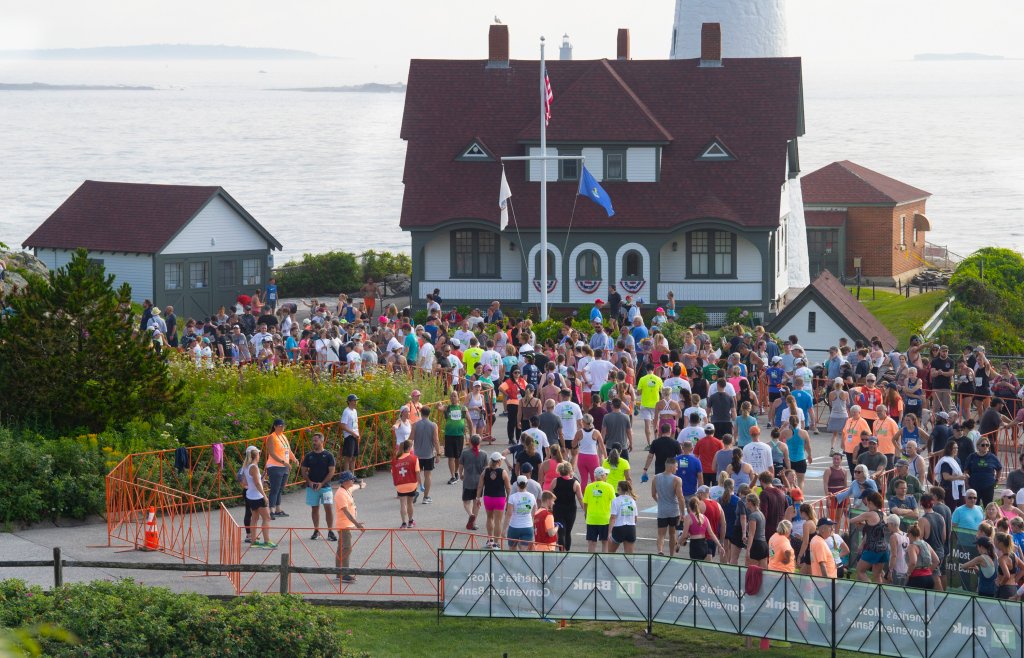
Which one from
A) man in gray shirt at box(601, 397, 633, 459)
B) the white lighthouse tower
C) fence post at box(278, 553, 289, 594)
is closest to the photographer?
fence post at box(278, 553, 289, 594)

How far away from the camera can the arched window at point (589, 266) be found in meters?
46.0

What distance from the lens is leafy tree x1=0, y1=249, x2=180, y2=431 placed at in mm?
24516

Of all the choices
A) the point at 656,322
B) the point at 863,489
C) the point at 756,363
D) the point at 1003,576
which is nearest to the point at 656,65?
the point at 656,322

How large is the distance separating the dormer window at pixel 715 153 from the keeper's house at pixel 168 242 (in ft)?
45.7

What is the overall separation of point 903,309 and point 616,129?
11342mm

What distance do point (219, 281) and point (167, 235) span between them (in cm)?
246

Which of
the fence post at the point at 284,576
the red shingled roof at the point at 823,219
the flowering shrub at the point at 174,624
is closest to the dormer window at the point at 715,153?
the red shingled roof at the point at 823,219

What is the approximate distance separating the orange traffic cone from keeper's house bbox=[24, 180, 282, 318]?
25.1 m

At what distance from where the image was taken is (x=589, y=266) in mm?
46094

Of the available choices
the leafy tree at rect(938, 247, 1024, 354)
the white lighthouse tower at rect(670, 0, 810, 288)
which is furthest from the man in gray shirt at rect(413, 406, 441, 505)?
the white lighthouse tower at rect(670, 0, 810, 288)

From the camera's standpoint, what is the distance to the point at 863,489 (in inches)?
764

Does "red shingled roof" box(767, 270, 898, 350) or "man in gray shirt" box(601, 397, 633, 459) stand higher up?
"red shingled roof" box(767, 270, 898, 350)

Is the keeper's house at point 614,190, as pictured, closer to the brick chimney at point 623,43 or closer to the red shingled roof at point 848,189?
the brick chimney at point 623,43

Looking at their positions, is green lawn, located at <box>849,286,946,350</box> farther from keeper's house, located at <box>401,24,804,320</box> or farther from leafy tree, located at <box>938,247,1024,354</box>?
keeper's house, located at <box>401,24,804,320</box>
